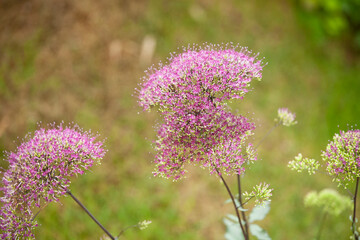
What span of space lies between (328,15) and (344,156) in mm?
5631

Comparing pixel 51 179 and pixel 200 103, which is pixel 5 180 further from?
pixel 200 103

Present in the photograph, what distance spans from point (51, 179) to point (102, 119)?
2.86 metres

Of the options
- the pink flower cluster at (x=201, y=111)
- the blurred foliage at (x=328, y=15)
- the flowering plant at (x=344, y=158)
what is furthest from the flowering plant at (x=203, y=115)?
the blurred foliage at (x=328, y=15)

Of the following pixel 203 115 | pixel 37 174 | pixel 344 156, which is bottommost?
pixel 37 174

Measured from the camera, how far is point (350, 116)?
4797mm

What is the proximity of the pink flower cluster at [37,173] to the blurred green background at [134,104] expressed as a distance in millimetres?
1746

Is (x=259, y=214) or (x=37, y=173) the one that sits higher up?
(x=259, y=214)

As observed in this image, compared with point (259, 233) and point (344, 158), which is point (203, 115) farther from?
point (259, 233)

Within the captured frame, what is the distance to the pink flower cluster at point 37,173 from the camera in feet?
3.95

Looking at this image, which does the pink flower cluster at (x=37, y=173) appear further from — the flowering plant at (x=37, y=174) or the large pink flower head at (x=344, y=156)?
the large pink flower head at (x=344, y=156)

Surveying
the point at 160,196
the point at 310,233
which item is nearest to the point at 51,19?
the point at 160,196

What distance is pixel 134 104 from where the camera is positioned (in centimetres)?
432

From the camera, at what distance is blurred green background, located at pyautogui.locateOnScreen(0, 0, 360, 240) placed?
3.55 m

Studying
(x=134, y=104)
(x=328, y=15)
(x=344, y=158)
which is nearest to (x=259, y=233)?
(x=344, y=158)
